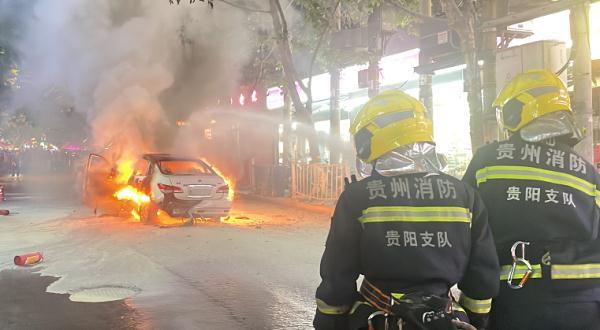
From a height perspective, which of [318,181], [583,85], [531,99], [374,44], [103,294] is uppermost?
[374,44]

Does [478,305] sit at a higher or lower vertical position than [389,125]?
lower

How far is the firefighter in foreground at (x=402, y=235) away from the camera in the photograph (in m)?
2.05

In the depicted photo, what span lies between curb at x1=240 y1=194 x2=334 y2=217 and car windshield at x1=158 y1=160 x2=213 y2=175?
3383 mm

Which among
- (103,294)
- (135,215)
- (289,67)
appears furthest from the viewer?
(289,67)

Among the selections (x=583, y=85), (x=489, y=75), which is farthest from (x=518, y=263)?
(x=583, y=85)

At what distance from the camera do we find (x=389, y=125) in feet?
7.26

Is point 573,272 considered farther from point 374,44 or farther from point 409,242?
point 374,44

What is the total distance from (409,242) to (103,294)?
15.2 feet

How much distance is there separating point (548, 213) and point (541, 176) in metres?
0.17

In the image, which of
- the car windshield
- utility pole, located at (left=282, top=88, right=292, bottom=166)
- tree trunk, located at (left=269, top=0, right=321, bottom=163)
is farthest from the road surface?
utility pole, located at (left=282, top=88, right=292, bottom=166)

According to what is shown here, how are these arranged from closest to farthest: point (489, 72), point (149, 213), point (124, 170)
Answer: point (489, 72), point (149, 213), point (124, 170)

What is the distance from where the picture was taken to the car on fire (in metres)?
10.4

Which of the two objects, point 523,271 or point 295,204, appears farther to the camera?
point 295,204

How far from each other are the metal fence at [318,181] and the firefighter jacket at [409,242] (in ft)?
39.1
